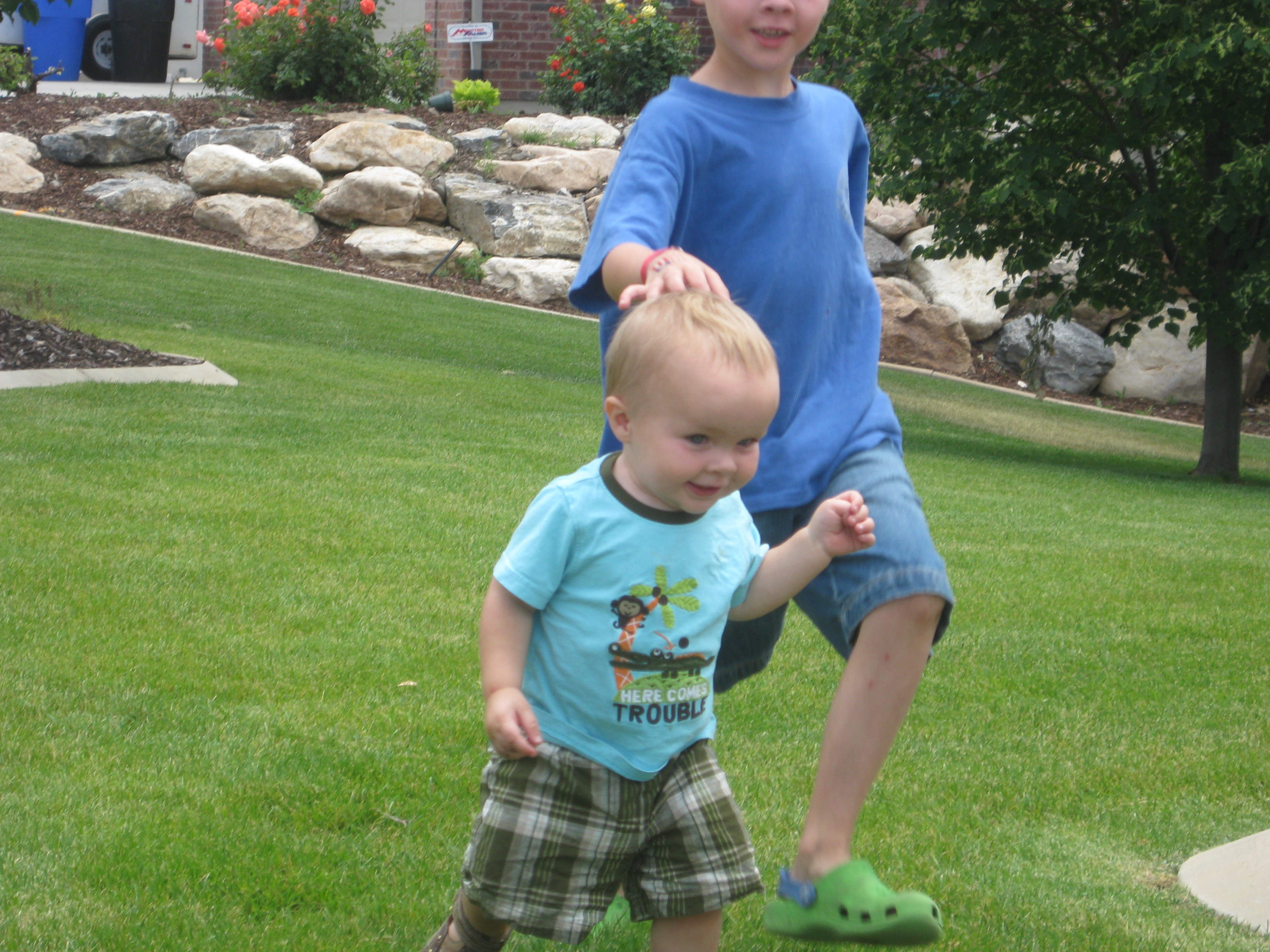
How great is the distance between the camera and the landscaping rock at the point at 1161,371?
680 inches

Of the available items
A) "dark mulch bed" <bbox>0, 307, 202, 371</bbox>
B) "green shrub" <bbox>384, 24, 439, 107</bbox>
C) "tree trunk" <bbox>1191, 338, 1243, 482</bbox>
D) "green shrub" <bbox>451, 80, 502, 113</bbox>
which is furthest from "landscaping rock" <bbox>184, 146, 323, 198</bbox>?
"tree trunk" <bbox>1191, 338, 1243, 482</bbox>

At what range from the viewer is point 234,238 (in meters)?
15.9

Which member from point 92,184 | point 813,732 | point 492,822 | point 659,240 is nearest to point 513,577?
point 492,822

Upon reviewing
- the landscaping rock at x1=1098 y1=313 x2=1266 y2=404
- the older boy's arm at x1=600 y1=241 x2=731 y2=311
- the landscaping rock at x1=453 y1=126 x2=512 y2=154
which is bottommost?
the landscaping rock at x1=1098 y1=313 x2=1266 y2=404

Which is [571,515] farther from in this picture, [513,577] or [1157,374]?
[1157,374]

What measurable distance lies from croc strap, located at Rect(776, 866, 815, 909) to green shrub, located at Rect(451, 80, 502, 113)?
18775 mm

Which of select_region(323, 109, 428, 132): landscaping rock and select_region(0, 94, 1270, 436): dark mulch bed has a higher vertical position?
select_region(323, 109, 428, 132): landscaping rock

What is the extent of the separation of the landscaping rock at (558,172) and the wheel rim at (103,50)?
24.9 feet

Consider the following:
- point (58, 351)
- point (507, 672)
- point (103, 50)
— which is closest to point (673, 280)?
point (507, 672)

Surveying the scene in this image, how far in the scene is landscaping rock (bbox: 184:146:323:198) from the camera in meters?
16.1

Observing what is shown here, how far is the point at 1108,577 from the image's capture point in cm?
635

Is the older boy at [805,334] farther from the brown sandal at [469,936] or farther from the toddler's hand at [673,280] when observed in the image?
the brown sandal at [469,936]

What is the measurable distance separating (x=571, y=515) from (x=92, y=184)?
15.8 meters

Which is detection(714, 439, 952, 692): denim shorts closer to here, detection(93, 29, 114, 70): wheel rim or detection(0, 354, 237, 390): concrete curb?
detection(0, 354, 237, 390): concrete curb
